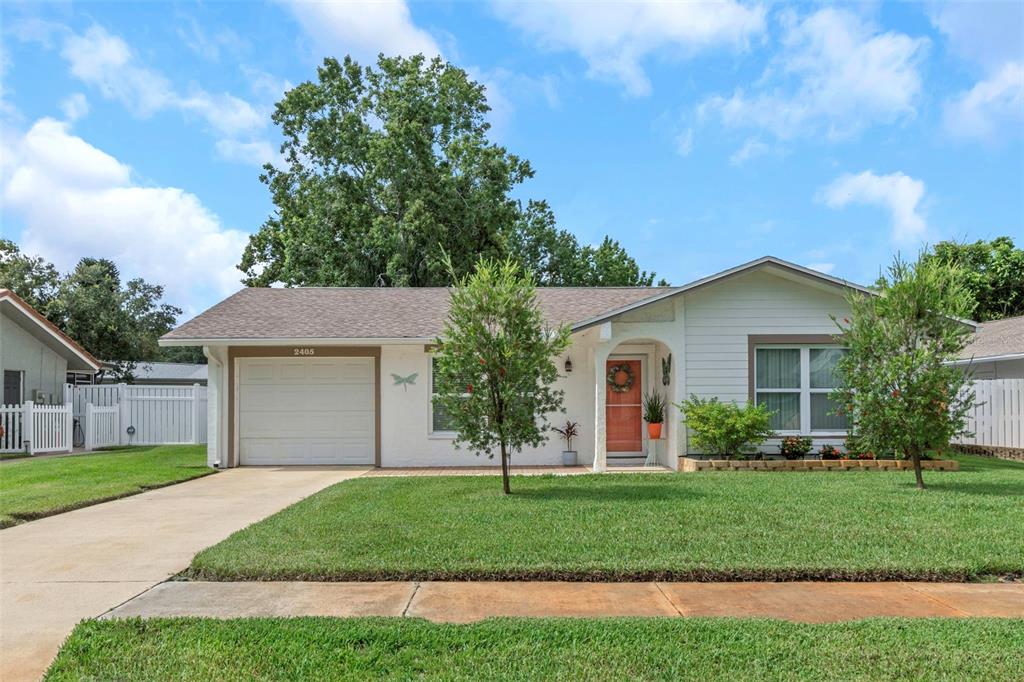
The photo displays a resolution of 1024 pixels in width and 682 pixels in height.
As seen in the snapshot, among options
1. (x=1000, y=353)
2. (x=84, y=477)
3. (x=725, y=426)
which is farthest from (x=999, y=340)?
(x=84, y=477)

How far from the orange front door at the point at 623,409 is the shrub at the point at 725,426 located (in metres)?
2.35

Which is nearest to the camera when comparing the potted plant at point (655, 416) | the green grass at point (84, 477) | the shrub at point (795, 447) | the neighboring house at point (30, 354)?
the green grass at point (84, 477)

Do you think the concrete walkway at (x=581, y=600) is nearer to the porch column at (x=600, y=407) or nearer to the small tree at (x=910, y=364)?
the small tree at (x=910, y=364)

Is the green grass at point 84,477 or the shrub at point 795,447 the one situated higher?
the shrub at point 795,447

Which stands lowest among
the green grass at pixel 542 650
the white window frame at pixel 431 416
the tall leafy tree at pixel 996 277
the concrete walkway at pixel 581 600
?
the concrete walkway at pixel 581 600

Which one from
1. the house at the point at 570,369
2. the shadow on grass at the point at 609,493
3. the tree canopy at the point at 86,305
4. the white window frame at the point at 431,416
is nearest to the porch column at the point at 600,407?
the house at the point at 570,369

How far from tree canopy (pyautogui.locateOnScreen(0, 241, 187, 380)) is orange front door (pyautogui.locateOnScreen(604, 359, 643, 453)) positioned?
2096cm

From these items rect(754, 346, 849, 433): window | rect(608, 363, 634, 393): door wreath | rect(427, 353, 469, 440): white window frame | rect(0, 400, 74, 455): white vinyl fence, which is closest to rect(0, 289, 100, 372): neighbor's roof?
rect(0, 400, 74, 455): white vinyl fence

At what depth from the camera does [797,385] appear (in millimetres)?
13555

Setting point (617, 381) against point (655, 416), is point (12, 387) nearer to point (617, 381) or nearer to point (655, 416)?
point (617, 381)

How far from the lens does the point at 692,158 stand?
1703cm

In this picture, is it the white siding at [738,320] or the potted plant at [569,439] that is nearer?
the white siding at [738,320]

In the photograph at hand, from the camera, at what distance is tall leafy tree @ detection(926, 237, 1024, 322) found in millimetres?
31531

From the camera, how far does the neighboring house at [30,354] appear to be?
18.1 metres
